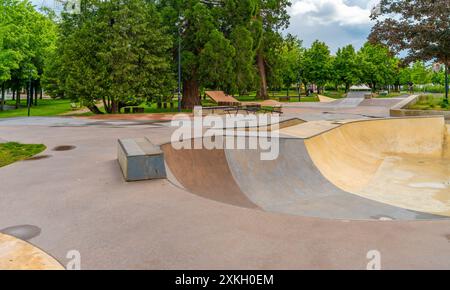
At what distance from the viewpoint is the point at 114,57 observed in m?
26.8

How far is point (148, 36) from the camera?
28.6 m

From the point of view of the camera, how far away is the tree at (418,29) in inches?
946

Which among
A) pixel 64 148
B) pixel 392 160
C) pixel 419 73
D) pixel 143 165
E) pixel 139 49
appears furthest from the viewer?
pixel 419 73

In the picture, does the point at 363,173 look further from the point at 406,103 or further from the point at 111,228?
the point at 406,103

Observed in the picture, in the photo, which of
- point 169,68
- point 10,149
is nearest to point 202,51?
point 169,68

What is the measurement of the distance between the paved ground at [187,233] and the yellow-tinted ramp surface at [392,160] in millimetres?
5453

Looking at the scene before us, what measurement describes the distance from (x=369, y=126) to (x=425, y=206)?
10172 millimetres

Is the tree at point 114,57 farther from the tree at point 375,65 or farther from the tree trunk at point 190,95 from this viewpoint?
the tree at point 375,65

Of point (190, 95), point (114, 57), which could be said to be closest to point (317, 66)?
point (190, 95)

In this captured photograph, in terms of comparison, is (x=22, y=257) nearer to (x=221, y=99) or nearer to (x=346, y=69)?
(x=221, y=99)

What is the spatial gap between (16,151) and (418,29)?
26786 mm

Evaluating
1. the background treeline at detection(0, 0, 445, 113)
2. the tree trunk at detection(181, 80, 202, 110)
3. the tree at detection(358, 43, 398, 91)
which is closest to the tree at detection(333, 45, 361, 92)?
the tree at detection(358, 43, 398, 91)

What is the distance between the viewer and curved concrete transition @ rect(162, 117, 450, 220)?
887 centimetres

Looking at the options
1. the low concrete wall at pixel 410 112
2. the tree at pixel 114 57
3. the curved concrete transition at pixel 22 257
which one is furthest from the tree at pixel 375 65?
the curved concrete transition at pixel 22 257
